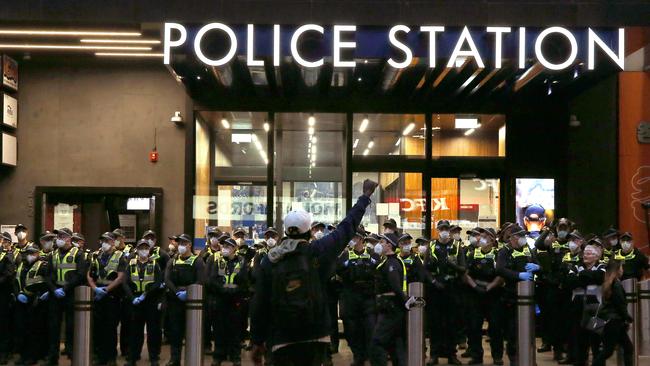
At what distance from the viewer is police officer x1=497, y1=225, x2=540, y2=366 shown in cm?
1339

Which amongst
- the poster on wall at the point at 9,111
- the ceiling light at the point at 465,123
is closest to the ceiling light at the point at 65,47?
the poster on wall at the point at 9,111

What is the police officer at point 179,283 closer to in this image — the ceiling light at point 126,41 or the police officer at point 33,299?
the police officer at point 33,299

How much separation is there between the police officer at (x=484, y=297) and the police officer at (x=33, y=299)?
6.41 meters

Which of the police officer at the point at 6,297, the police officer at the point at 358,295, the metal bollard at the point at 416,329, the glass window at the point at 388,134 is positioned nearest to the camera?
the metal bollard at the point at 416,329

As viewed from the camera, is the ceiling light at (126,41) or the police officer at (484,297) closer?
the police officer at (484,297)

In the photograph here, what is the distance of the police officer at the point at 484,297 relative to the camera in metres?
13.6

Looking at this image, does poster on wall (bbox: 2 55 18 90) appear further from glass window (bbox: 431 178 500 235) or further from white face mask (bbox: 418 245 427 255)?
white face mask (bbox: 418 245 427 255)

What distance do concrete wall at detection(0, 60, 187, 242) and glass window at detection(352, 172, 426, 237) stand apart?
4.42 metres

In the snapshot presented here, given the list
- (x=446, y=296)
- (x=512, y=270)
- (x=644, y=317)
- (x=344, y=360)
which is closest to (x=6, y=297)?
(x=344, y=360)

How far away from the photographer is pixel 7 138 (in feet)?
63.9

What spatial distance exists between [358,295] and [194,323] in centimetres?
255

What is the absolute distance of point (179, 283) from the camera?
13.5m

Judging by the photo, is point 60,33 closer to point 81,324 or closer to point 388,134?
point 388,134

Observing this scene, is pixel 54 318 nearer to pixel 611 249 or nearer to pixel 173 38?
pixel 173 38
